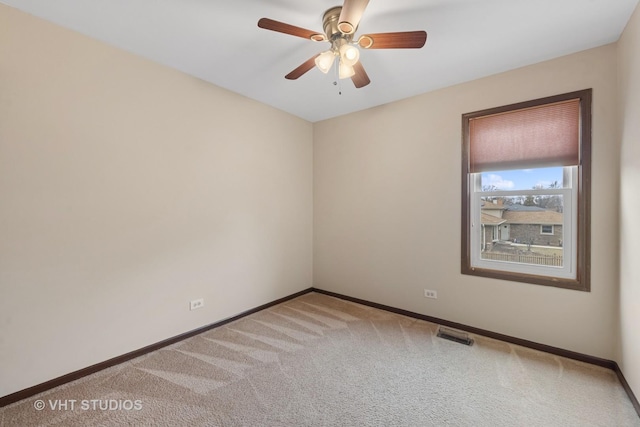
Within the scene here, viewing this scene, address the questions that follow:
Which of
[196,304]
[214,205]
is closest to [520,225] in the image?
[214,205]

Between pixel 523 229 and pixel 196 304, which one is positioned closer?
pixel 523 229

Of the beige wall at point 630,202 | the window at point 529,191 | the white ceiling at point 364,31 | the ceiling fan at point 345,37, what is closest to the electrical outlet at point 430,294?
the window at point 529,191

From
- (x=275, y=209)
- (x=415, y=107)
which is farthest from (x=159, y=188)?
(x=415, y=107)

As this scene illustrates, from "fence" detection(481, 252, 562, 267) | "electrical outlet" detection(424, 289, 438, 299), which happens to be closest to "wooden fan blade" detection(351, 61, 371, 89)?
"fence" detection(481, 252, 562, 267)

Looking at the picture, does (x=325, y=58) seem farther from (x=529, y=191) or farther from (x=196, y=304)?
(x=196, y=304)

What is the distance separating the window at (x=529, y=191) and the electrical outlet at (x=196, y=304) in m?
2.85

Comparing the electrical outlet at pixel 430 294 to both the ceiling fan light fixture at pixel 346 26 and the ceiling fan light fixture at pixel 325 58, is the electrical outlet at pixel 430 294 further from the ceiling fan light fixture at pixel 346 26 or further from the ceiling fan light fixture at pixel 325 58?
the ceiling fan light fixture at pixel 346 26

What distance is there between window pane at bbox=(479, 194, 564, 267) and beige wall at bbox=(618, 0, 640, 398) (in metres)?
0.43

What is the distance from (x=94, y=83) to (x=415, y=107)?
3.14 metres

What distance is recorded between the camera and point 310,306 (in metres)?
3.53

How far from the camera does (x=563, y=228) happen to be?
238cm

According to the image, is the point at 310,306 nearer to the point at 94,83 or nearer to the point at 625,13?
the point at 94,83

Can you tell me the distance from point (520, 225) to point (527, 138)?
844 millimetres

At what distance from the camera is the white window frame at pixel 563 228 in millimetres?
2328
